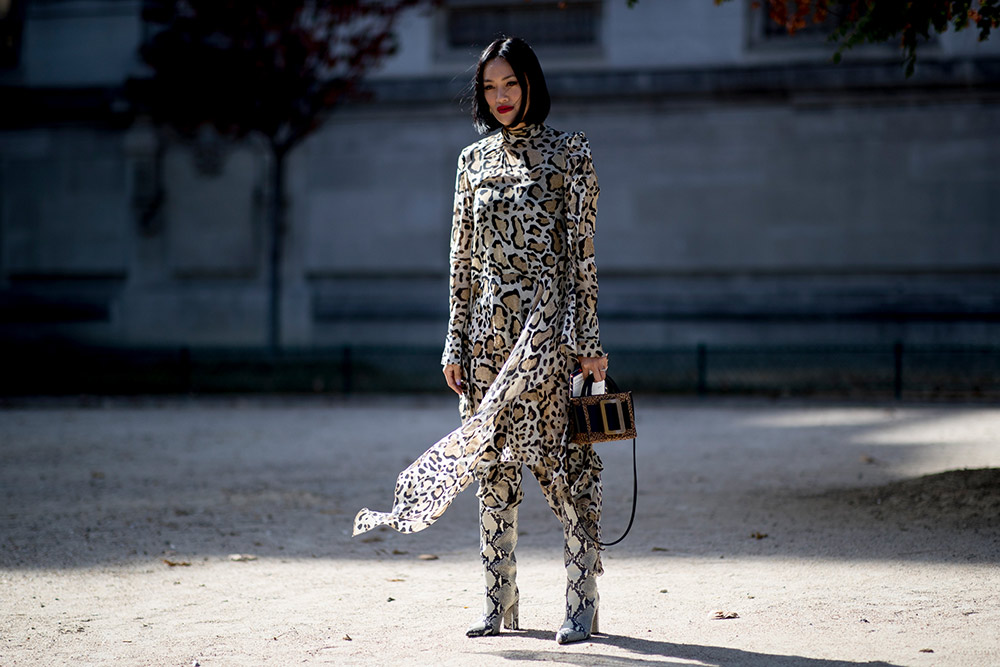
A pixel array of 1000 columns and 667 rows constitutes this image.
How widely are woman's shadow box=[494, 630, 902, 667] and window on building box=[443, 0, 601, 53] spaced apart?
1623 cm

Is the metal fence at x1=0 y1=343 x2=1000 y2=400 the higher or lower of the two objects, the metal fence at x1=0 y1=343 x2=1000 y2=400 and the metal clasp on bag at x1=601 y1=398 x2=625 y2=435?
the lower

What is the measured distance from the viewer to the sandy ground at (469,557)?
168 inches

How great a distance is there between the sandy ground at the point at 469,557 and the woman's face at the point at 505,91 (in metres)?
2.04

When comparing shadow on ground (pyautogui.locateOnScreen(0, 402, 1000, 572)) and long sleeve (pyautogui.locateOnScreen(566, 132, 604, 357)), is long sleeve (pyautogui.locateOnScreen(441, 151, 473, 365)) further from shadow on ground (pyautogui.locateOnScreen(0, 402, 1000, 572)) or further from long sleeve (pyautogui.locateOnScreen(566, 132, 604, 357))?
shadow on ground (pyautogui.locateOnScreen(0, 402, 1000, 572))

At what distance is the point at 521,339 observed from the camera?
164 inches

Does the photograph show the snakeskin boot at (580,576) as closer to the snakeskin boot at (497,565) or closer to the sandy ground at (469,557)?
the sandy ground at (469,557)

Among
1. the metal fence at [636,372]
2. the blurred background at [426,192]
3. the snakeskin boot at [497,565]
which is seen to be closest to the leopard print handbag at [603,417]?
the snakeskin boot at [497,565]

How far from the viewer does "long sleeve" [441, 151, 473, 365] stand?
438 cm

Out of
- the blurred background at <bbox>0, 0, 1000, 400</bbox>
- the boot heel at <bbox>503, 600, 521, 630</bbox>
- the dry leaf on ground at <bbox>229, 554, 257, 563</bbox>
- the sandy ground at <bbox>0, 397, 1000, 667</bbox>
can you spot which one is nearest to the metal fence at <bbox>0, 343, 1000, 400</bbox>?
the blurred background at <bbox>0, 0, 1000, 400</bbox>

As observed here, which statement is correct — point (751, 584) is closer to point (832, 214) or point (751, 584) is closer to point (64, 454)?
point (64, 454)

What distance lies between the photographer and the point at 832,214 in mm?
18375

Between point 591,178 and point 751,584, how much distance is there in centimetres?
219

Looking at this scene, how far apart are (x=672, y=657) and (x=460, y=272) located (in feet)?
5.44

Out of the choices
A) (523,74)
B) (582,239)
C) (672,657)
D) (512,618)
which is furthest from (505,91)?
(672,657)
